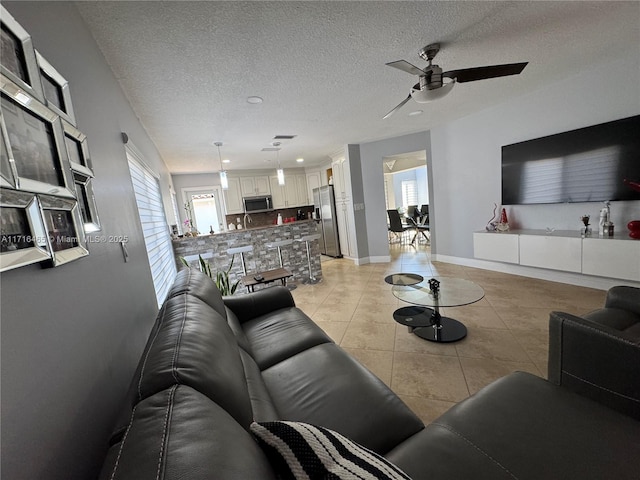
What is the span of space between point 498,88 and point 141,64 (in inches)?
144

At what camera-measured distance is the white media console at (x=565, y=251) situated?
2.56 metres

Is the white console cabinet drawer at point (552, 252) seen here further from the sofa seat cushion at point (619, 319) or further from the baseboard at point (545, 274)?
the sofa seat cushion at point (619, 319)

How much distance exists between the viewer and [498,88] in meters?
2.97

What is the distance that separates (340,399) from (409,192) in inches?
357

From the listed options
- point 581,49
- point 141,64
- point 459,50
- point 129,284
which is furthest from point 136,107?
point 581,49

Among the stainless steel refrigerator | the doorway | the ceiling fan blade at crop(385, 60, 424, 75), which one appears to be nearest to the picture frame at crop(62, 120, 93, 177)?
the ceiling fan blade at crop(385, 60, 424, 75)

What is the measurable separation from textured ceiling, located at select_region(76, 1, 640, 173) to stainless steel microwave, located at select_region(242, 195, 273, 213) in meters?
3.30

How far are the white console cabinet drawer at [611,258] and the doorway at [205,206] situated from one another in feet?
21.6

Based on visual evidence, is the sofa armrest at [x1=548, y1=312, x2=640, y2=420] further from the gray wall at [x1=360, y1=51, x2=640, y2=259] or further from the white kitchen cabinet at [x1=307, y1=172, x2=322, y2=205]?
the white kitchen cabinet at [x1=307, y1=172, x2=322, y2=205]

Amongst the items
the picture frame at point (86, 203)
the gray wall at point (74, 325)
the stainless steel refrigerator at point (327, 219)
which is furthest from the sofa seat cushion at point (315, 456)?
the stainless steel refrigerator at point (327, 219)

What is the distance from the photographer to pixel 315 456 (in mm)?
565

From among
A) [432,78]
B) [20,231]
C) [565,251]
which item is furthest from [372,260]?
[20,231]

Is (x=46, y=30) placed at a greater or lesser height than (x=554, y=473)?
greater

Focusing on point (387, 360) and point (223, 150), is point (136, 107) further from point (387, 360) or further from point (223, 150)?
point (387, 360)
